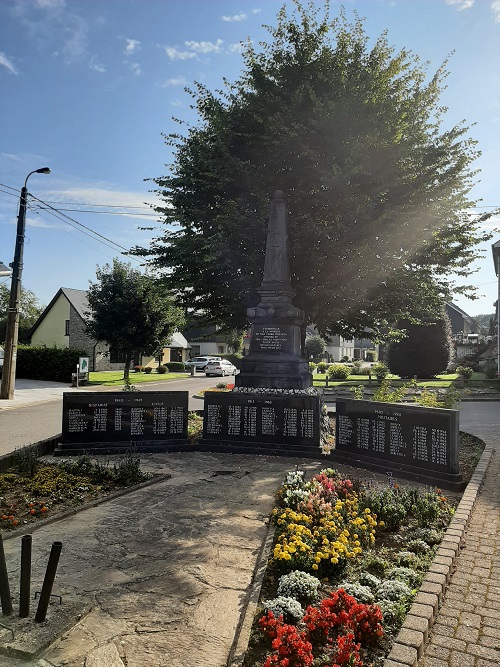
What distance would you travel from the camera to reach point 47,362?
102 feet

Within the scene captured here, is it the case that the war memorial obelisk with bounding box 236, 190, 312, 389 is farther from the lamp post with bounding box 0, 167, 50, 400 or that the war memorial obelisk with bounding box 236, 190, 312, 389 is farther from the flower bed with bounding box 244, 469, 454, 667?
the lamp post with bounding box 0, 167, 50, 400

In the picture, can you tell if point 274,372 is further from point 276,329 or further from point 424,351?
point 424,351

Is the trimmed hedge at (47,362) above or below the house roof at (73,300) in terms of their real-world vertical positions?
below

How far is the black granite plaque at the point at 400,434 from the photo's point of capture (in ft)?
25.2

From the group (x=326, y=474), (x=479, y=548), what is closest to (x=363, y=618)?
(x=479, y=548)

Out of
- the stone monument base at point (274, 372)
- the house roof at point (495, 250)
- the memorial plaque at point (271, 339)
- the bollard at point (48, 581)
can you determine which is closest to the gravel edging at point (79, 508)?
the bollard at point (48, 581)

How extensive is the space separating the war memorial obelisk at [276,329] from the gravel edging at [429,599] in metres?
5.90

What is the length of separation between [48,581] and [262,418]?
7.03 meters

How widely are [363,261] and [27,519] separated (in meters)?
10.8

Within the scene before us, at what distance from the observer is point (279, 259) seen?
12633mm

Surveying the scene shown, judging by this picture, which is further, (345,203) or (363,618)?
(345,203)

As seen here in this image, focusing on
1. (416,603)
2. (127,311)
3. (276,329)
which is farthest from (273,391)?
(127,311)

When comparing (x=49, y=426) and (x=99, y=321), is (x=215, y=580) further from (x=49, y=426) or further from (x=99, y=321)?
(x=99, y=321)

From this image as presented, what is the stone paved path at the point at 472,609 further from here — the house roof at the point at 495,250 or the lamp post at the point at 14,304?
the house roof at the point at 495,250
